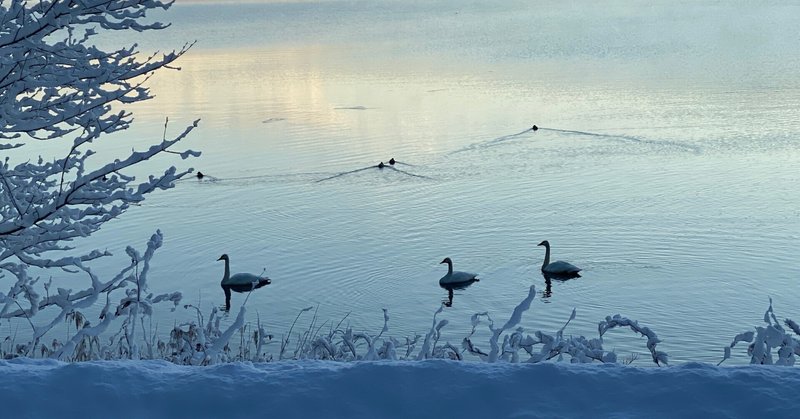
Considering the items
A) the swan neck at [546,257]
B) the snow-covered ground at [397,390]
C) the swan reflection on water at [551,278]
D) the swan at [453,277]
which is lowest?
the swan reflection on water at [551,278]

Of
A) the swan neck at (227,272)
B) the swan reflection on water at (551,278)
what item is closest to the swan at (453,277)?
the swan reflection on water at (551,278)

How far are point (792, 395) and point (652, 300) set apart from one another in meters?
18.7

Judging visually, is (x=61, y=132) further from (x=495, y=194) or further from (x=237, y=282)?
(x=495, y=194)

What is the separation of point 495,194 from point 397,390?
2623 centimetres

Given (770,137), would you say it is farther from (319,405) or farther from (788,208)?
(319,405)

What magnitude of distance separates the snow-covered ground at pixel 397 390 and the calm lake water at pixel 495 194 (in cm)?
1400

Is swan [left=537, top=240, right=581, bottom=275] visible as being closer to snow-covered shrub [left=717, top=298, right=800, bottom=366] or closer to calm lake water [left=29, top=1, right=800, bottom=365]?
calm lake water [left=29, top=1, right=800, bottom=365]

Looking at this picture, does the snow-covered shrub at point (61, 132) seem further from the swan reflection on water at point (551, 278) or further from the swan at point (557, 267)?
the swan at point (557, 267)

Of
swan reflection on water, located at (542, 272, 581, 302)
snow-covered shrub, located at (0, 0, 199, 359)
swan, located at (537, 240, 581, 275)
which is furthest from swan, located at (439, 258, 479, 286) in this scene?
snow-covered shrub, located at (0, 0, 199, 359)

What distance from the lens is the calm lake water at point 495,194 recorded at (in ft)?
72.8

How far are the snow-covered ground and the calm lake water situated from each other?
45.9 ft

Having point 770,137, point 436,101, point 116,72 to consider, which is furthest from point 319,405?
point 436,101

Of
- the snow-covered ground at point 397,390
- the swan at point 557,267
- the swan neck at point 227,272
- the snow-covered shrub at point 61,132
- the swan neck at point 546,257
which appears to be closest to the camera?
the snow-covered ground at point 397,390

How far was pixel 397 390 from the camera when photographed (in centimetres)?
376
